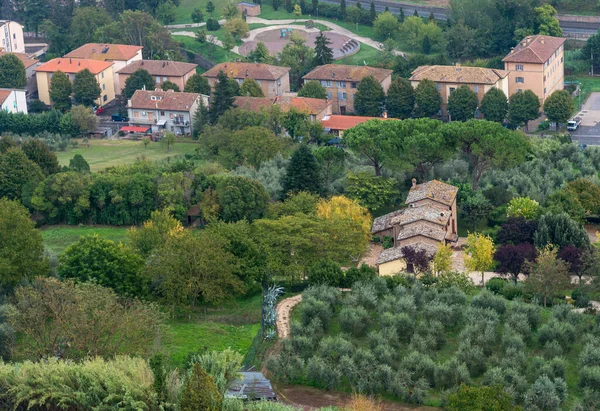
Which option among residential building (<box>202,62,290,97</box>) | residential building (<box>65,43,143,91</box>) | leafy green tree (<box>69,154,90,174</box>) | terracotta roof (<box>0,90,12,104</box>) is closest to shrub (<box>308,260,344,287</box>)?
leafy green tree (<box>69,154,90,174</box>)

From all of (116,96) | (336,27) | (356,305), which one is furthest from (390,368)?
(336,27)

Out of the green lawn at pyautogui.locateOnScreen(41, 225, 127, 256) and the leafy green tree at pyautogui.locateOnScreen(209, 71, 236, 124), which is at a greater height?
the leafy green tree at pyautogui.locateOnScreen(209, 71, 236, 124)

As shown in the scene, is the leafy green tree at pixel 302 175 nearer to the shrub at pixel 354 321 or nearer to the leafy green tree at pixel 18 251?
the leafy green tree at pixel 18 251

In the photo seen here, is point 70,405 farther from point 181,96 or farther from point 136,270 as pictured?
point 181,96

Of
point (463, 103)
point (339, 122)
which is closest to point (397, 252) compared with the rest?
point (339, 122)

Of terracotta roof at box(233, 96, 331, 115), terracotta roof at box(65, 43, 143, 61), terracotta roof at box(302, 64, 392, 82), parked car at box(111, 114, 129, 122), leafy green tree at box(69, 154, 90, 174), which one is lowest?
parked car at box(111, 114, 129, 122)

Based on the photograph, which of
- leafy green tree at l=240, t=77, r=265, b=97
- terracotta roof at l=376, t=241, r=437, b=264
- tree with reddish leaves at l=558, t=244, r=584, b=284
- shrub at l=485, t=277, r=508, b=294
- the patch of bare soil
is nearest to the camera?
the patch of bare soil

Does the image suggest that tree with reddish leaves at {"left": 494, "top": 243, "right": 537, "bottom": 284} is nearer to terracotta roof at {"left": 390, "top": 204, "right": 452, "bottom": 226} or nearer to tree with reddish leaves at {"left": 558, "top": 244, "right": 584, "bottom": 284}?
tree with reddish leaves at {"left": 558, "top": 244, "right": 584, "bottom": 284}
